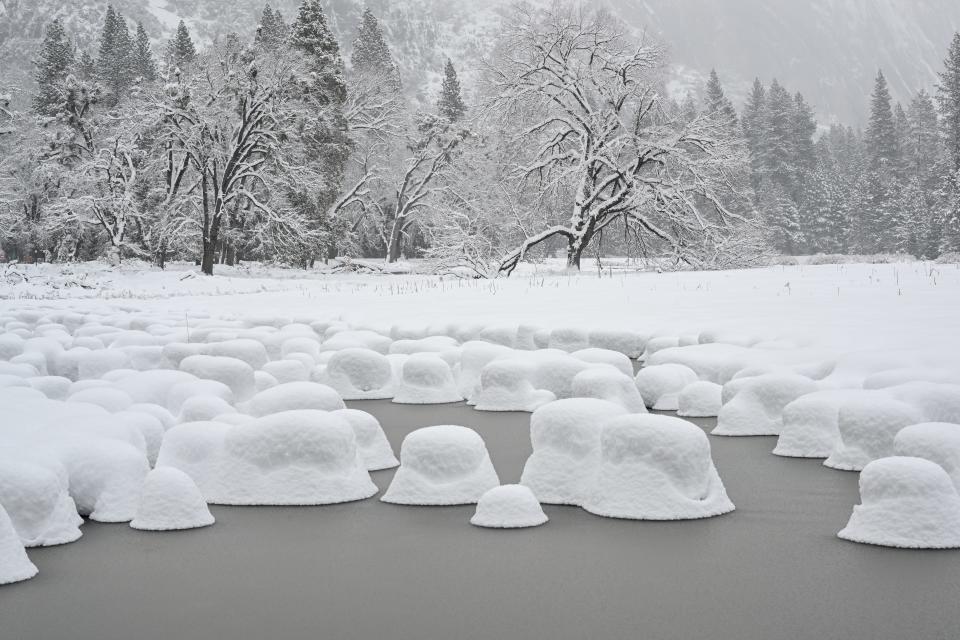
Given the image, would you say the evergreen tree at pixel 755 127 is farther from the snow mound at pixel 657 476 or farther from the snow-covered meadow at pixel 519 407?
the snow mound at pixel 657 476

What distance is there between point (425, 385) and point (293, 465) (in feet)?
12.8

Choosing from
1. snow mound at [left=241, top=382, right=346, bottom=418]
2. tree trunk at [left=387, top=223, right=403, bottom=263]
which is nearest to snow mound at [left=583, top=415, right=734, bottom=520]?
snow mound at [left=241, top=382, right=346, bottom=418]

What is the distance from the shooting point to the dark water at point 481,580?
3719 millimetres

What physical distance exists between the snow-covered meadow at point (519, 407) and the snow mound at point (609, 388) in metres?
0.02

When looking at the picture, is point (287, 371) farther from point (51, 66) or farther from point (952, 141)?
point (952, 141)

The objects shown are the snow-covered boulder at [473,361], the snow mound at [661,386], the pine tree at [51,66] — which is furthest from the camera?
the pine tree at [51,66]

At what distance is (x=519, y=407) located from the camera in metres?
9.01

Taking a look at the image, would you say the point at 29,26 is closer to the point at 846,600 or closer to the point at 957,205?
the point at 957,205

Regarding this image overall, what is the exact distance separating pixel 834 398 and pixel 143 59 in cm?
5311

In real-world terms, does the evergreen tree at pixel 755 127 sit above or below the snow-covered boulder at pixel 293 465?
above

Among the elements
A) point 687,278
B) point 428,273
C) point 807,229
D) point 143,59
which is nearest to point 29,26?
point 143,59

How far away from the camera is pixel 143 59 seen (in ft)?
174

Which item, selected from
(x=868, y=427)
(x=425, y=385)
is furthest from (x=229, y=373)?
(x=868, y=427)

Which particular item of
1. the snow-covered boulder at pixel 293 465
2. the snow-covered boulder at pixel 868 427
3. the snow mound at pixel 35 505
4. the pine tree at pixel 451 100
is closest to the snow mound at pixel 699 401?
the snow-covered boulder at pixel 868 427
